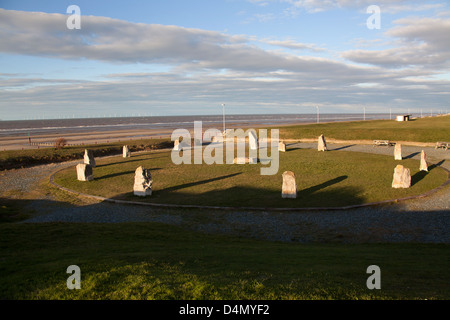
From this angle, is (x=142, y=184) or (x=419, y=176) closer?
(x=142, y=184)

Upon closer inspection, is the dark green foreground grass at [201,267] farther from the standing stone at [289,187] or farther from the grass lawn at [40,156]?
the grass lawn at [40,156]

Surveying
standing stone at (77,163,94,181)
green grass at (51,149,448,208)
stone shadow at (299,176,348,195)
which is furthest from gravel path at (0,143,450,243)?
standing stone at (77,163,94,181)

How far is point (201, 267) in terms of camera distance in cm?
949

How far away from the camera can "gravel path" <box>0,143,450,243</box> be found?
15.3 meters

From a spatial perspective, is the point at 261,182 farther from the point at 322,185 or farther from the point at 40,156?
the point at 40,156

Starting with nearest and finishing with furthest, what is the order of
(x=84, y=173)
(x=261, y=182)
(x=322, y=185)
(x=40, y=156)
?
(x=322, y=185)
(x=261, y=182)
(x=84, y=173)
(x=40, y=156)

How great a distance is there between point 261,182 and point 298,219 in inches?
338

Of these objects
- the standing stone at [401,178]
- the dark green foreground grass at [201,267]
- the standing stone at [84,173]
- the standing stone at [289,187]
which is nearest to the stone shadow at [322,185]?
the standing stone at [289,187]

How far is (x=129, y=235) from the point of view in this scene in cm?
1450

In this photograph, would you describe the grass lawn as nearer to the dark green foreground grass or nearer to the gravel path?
the gravel path

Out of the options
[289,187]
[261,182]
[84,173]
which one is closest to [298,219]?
[289,187]

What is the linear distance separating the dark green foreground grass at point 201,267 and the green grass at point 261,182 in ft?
22.9

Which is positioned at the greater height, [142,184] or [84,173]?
[84,173]

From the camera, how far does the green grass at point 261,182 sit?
69.3 feet
